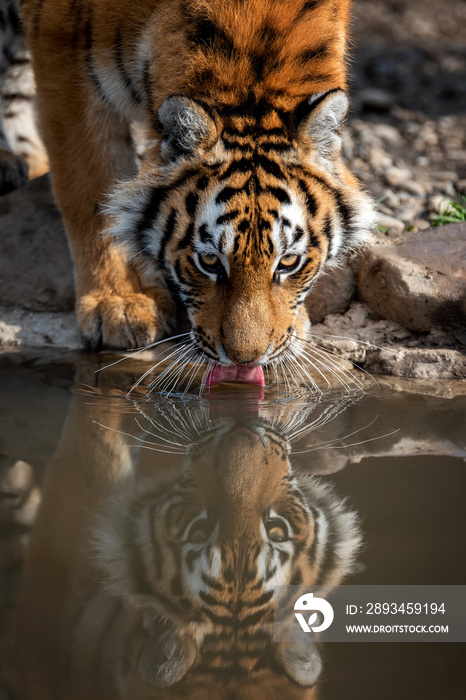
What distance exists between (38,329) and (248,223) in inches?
56.8

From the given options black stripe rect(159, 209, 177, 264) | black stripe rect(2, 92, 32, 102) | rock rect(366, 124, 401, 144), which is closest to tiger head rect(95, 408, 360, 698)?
black stripe rect(159, 209, 177, 264)

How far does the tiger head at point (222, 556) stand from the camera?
1.36 meters

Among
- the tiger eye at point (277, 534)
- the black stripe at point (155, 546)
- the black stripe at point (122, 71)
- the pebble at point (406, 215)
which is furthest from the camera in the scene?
the pebble at point (406, 215)

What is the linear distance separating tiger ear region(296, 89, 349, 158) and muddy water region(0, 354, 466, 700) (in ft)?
2.80

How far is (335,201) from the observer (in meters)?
2.79

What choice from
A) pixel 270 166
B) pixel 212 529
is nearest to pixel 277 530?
pixel 212 529

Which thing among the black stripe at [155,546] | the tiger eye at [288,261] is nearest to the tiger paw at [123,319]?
the tiger eye at [288,261]

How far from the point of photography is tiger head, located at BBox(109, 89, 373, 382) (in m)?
2.43

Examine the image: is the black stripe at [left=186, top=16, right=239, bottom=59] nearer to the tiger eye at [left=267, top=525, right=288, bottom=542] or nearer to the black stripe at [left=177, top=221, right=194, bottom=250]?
the black stripe at [left=177, top=221, right=194, bottom=250]

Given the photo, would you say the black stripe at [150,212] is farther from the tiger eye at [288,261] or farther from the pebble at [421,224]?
the pebble at [421,224]

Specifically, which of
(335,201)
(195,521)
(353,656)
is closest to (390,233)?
(335,201)

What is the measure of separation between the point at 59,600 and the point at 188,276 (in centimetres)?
137
